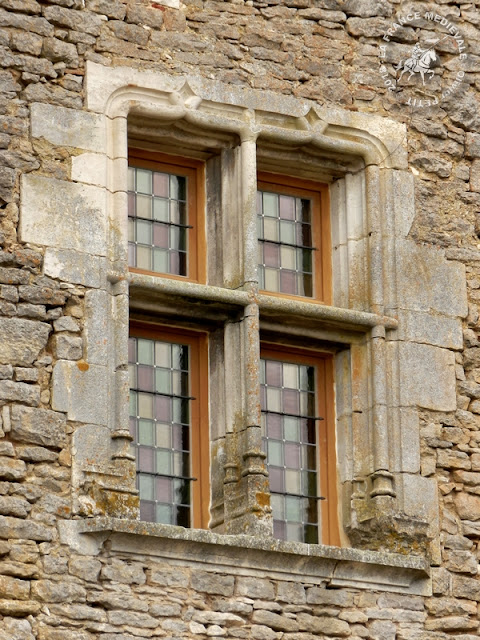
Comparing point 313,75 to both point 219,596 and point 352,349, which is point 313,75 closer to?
point 352,349

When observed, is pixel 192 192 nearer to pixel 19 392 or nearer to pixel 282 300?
pixel 282 300

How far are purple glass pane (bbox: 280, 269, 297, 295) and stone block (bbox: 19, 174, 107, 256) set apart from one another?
1.26m

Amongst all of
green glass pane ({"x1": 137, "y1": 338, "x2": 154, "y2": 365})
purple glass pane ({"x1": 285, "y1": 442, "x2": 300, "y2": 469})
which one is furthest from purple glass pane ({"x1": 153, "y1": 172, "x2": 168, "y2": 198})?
purple glass pane ({"x1": 285, "y1": 442, "x2": 300, "y2": 469})

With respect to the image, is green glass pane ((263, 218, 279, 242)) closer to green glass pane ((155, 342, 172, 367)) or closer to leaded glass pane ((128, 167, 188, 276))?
leaded glass pane ((128, 167, 188, 276))

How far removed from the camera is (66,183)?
1310 centimetres

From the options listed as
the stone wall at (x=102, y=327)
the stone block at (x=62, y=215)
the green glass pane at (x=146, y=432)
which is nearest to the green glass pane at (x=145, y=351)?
the green glass pane at (x=146, y=432)

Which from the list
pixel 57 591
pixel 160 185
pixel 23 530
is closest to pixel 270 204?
pixel 160 185

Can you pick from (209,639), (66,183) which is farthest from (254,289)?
(209,639)

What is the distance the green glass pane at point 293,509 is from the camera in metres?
13.4

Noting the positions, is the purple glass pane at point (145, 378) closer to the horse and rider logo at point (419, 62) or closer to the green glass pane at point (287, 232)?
the green glass pane at point (287, 232)

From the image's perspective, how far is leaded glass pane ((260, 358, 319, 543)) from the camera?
13430 mm

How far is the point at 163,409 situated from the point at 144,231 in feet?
3.38

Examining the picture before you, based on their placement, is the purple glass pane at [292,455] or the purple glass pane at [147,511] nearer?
the purple glass pane at [147,511]

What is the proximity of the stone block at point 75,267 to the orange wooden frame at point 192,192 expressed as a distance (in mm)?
648
